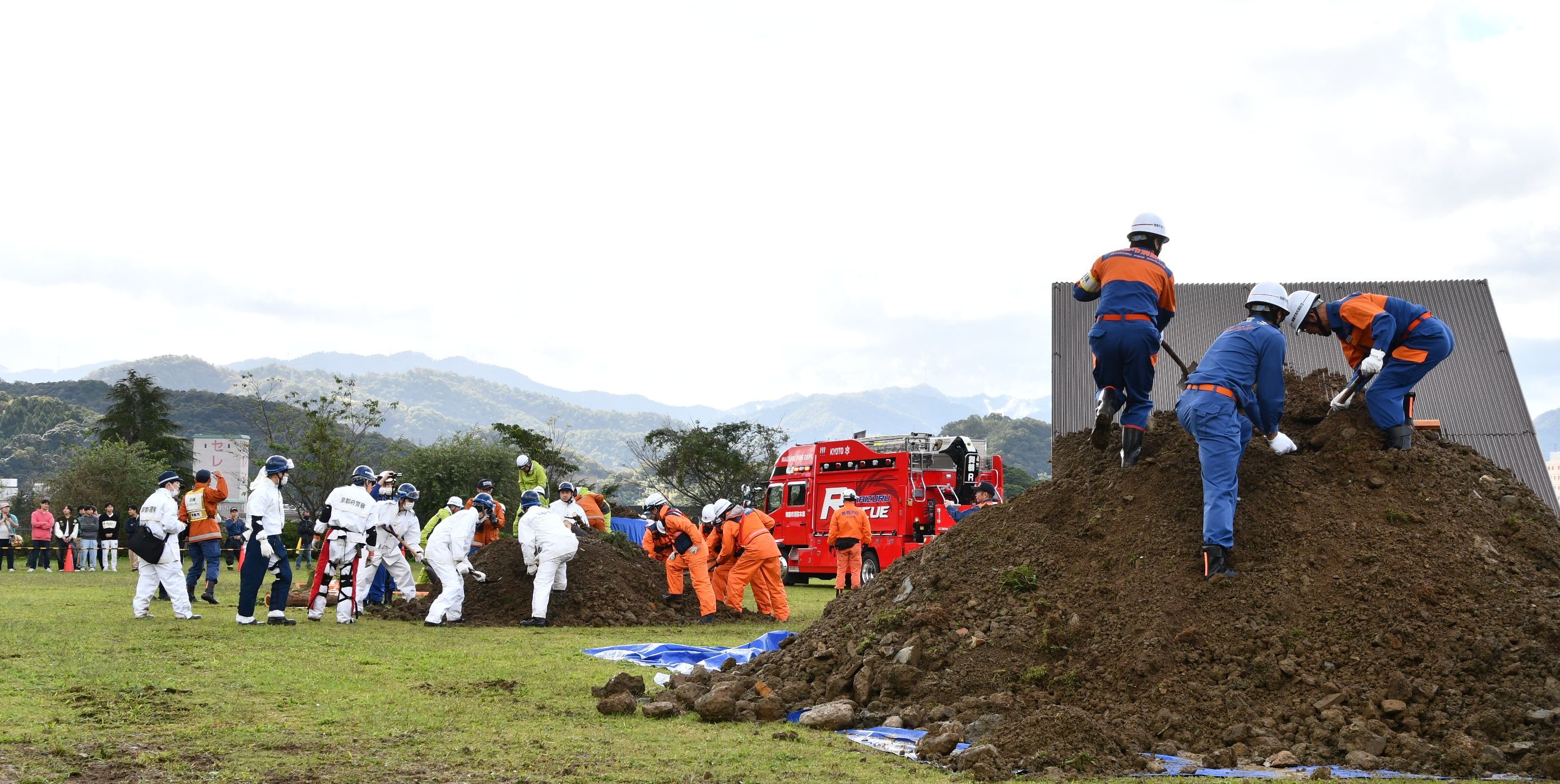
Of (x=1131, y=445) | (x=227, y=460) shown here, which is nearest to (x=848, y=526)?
(x=1131, y=445)

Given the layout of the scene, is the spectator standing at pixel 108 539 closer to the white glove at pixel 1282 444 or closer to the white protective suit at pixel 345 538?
the white protective suit at pixel 345 538

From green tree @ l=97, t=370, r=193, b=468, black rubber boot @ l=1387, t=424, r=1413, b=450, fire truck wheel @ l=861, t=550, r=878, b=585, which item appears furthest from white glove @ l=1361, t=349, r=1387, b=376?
green tree @ l=97, t=370, r=193, b=468

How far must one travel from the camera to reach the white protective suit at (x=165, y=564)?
1408 cm

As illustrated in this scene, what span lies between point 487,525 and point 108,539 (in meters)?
16.9

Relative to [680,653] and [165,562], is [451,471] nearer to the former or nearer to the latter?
[165,562]

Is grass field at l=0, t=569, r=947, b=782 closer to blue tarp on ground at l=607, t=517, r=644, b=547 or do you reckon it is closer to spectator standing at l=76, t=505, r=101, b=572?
blue tarp on ground at l=607, t=517, r=644, b=547

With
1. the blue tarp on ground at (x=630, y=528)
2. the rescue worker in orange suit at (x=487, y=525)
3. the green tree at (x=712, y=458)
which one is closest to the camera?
the rescue worker in orange suit at (x=487, y=525)

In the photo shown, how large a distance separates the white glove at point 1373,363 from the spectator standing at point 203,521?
47.8ft

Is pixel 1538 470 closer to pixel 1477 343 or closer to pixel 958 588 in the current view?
pixel 1477 343

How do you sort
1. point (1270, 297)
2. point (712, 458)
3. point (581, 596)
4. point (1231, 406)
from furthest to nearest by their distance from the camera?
point (712, 458) → point (581, 596) → point (1270, 297) → point (1231, 406)

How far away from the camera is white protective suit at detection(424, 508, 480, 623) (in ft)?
48.5

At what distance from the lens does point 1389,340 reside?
8516mm

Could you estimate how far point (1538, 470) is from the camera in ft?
81.0

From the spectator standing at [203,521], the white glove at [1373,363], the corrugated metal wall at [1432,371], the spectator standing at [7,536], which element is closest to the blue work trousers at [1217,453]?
the white glove at [1373,363]
